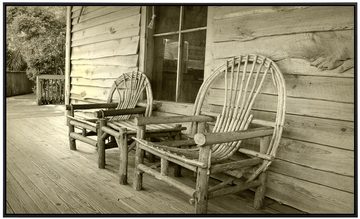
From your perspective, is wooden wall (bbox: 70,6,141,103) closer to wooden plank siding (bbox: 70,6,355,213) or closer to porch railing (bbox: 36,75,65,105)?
wooden plank siding (bbox: 70,6,355,213)

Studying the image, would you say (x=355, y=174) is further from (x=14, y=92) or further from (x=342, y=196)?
(x=14, y=92)

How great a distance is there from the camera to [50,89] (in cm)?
916

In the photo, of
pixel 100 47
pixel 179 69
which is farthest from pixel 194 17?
pixel 100 47

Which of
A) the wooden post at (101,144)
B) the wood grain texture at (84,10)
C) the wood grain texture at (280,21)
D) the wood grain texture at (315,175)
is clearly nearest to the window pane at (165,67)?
the wood grain texture at (280,21)

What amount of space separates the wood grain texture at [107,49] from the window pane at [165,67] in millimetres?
303

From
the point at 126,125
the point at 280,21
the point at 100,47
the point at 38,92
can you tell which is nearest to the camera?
the point at 280,21

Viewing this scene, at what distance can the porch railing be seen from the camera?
880cm

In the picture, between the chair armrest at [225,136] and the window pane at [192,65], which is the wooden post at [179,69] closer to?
the window pane at [192,65]

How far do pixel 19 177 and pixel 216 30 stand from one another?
6.71 feet

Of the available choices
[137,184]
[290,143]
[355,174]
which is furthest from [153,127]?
[355,174]

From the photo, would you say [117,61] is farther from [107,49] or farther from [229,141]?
[229,141]

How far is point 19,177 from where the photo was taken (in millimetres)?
2492

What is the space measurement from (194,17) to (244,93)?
116 cm

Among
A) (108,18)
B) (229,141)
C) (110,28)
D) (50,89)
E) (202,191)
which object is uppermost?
(108,18)
